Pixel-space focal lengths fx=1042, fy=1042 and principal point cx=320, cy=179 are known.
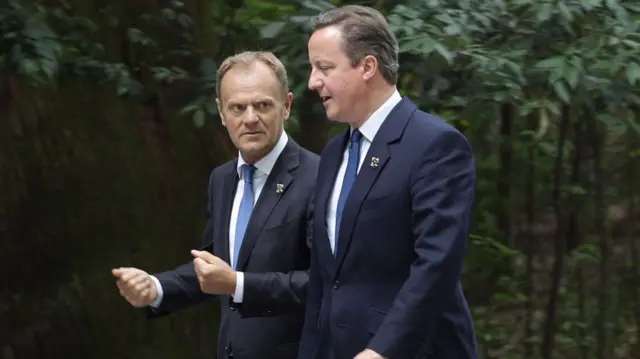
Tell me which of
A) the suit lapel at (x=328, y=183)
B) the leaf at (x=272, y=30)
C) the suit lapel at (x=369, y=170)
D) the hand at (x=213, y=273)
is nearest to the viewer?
the suit lapel at (x=369, y=170)

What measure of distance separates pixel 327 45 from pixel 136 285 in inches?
39.0

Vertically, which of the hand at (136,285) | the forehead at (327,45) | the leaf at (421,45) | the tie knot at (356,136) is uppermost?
the forehead at (327,45)

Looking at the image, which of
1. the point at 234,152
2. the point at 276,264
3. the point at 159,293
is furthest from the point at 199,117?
the point at 276,264

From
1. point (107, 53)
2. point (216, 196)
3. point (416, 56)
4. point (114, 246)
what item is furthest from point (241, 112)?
point (114, 246)

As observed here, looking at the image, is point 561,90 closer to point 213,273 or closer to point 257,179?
point 257,179

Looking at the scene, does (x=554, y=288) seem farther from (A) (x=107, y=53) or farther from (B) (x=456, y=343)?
(B) (x=456, y=343)

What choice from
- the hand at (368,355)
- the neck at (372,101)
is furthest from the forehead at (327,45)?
the hand at (368,355)

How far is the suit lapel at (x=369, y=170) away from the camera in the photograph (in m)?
2.72

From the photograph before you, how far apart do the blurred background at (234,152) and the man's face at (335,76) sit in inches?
46.2

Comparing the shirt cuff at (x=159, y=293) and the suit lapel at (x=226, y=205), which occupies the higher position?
the suit lapel at (x=226, y=205)

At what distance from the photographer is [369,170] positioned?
275 cm

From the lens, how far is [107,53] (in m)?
5.09

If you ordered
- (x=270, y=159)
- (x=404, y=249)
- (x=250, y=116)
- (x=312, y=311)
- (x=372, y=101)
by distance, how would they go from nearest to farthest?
(x=404, y=249) < (x=372, y=101) < (x=312, y=311) < (x=250, y=116) < (x=270, y=159)

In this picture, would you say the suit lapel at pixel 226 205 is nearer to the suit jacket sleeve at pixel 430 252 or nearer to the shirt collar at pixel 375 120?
the shirt collar at pixel 375 120
